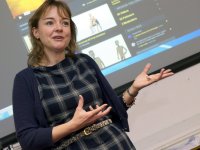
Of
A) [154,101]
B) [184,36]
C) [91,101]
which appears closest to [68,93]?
[91,101]

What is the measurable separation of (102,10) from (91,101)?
92 cm

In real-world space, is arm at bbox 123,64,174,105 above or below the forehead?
below

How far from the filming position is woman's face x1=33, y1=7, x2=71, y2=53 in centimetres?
142

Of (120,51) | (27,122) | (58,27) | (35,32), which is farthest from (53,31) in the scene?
(120,51)

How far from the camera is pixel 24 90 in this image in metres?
1.32

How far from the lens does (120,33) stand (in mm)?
2141

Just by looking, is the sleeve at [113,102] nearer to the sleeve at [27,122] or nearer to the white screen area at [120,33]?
the sleeve at [27,122]

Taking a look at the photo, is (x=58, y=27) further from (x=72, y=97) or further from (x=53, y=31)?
(x=72, y=97)

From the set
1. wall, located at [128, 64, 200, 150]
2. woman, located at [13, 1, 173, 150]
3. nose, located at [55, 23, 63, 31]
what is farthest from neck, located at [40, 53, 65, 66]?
wall, located at [128, 64, 200, 150]

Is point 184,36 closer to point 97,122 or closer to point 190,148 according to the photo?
point 190,148

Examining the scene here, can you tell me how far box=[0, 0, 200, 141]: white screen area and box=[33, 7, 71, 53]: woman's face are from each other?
23.8 inches

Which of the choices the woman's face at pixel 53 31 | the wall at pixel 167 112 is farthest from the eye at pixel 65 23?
the wall at pixel 167 112

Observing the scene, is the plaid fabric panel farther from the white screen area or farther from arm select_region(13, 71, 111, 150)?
the white screen area

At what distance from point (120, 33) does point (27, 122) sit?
1.06m
